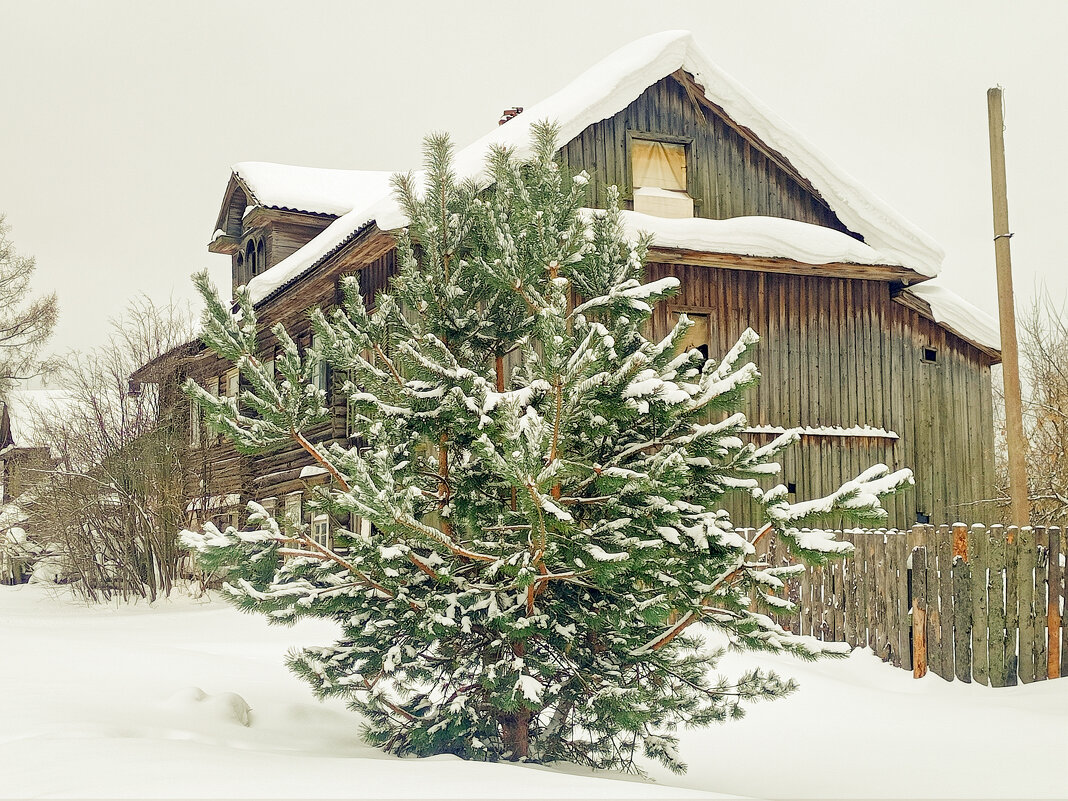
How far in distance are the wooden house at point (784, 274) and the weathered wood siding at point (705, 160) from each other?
23 millimetres

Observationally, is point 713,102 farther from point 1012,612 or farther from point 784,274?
point 1012,612

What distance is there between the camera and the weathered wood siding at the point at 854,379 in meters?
14.9

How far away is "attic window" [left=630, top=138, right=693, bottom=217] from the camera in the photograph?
15047 millimetres

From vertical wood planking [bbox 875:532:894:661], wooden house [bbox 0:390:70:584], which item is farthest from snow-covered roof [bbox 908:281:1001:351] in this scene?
wooden house [bbox 0:390:70:584]

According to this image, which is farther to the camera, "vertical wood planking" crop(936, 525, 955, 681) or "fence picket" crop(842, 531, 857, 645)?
"fence picket" crop(842, 531, 857, 645)

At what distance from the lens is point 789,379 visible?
49.4 feet

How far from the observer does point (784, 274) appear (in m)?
15.3

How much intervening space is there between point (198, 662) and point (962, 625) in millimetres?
6429

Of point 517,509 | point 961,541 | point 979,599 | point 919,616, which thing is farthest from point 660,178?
point 517,509

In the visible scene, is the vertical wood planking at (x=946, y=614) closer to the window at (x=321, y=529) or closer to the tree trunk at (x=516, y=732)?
the tree trunk at (x=516, y=732)

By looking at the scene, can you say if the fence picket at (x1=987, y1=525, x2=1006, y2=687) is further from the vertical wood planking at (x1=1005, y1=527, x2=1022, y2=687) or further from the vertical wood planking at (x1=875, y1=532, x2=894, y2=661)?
the vertical wood planking at (x1=875, y1=532, x2=894, y2=661)

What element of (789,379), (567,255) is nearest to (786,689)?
(567,255)

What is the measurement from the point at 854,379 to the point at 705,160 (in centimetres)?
390

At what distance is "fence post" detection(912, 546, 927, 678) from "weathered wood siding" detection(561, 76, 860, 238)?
22.9 feet
